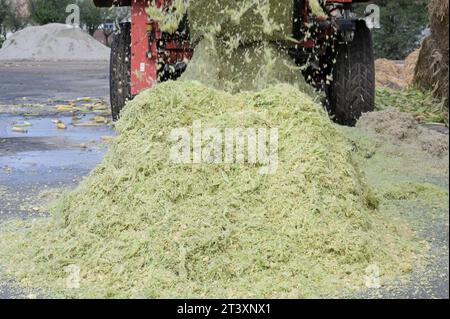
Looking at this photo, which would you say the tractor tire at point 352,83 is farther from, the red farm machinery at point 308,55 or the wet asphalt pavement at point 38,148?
the wet asphalt pavement at point 38,148

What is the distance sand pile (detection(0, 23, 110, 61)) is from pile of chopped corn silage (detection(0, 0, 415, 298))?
2465 centimetres

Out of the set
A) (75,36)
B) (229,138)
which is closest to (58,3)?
(75,36)

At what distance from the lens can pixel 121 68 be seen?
25.5 feet

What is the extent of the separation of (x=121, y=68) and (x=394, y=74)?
6.54 m

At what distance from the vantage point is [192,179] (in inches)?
159

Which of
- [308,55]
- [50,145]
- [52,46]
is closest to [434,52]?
[308,55]

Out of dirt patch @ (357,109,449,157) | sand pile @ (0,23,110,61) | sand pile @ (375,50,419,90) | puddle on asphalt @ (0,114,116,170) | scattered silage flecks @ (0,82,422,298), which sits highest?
scattered silage flecks @ (0,82,422,298)

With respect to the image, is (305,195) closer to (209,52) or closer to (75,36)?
(209,52)

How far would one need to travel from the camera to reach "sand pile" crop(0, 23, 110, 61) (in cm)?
2909

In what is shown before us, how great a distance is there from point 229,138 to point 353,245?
83 cm

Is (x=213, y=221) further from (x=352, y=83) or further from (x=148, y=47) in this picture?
(x=352, y=83)

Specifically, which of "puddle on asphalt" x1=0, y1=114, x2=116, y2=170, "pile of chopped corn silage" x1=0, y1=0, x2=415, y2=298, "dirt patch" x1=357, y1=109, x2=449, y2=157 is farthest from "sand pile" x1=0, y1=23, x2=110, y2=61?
"pile of chopped corn silage" x1=0, y1=0, x2=415, y2=298

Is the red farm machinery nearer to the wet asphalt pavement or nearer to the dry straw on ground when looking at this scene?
the wet asphalt pavement

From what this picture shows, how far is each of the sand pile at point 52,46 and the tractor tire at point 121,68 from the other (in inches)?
823
